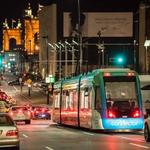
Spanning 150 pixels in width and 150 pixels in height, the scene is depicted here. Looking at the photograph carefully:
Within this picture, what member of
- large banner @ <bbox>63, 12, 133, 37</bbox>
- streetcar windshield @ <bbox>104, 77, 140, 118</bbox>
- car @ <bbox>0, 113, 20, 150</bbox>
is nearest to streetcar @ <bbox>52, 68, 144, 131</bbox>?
streetcar windshield @ <bbox>104, 77, 140, 118</bbox>

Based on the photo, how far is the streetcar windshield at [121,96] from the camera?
30.3 meters

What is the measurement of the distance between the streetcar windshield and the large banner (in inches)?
4179

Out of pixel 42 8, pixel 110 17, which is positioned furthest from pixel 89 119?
pixel 42 8

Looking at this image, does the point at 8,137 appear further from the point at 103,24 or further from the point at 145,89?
the point at 103,24

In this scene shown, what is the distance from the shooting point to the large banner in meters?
139

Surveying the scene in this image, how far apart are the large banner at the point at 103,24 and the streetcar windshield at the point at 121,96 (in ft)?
348

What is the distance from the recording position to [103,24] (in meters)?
139

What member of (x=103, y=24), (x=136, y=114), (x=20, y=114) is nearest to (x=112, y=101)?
(x=136, y=114)

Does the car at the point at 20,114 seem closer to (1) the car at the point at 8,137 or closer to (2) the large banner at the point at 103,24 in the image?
(1) the car at the point at 8,137

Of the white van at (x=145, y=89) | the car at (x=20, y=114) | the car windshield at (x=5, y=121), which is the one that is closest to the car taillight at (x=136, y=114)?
the white van at (x=145, y=89)

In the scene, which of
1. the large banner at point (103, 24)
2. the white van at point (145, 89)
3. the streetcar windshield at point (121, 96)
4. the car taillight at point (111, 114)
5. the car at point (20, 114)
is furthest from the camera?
the large banner at point (103, 24)

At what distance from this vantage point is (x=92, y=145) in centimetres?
2253

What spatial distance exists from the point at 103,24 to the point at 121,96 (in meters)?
109

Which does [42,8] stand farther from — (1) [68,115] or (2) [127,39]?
(1) [68,115]
